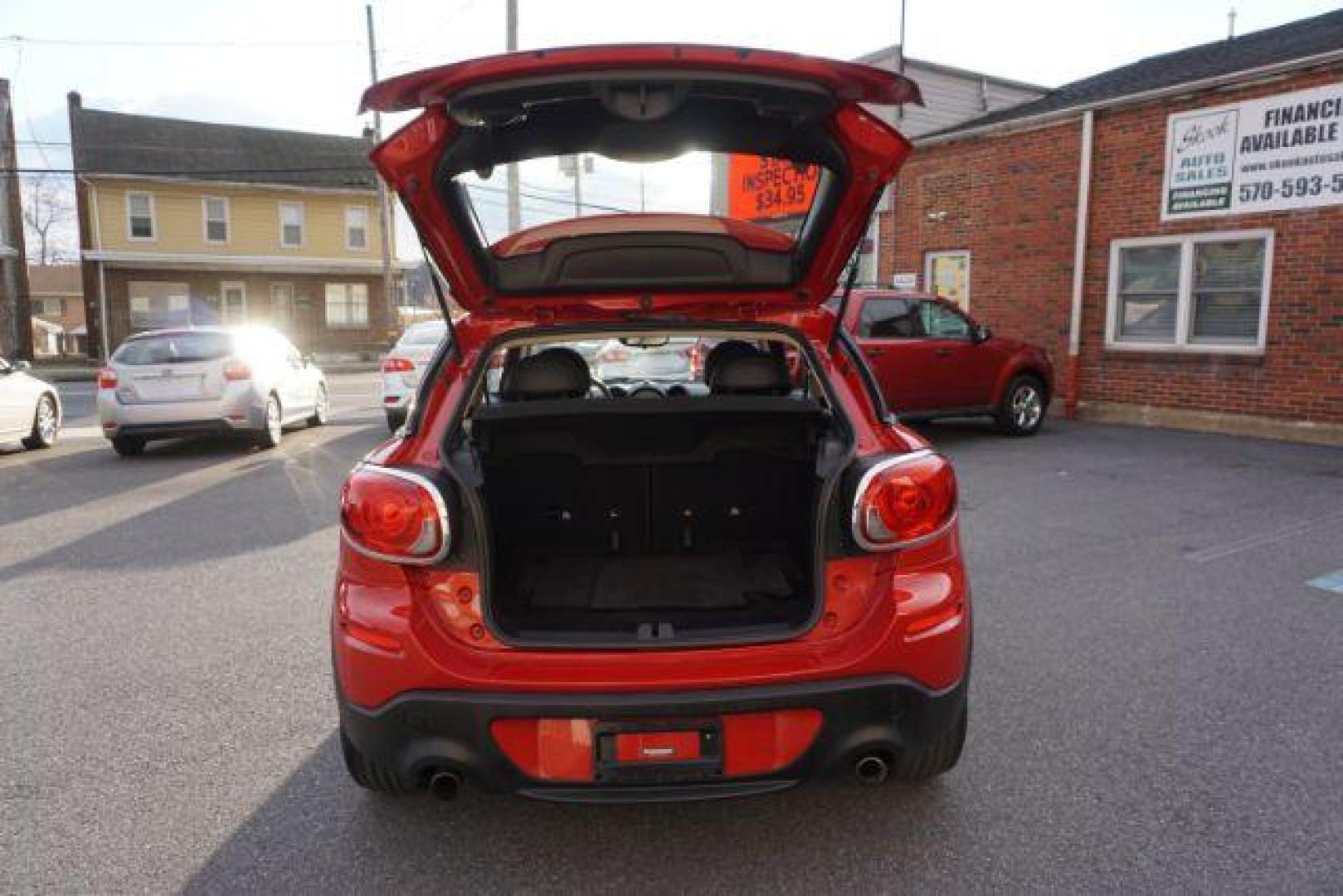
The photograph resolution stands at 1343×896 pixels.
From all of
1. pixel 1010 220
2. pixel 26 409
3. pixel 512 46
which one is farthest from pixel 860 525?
pixel 512 46

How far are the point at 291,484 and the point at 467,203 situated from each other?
609 cm

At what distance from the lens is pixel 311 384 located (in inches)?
480

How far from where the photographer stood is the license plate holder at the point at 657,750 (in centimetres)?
226

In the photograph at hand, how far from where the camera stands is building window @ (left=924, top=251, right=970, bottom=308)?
1467 cm

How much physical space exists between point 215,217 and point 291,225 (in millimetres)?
2389

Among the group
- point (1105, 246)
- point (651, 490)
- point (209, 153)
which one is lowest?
point (651, 490)

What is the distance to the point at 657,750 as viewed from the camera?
2.27 meters

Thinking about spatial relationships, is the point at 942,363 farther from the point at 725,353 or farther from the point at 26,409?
the point at 26,409

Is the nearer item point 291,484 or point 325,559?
point 325,559

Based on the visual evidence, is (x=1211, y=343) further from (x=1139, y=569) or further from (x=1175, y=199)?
(x=1139, y=569)

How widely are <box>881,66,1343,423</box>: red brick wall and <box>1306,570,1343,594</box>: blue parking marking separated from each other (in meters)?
6.34

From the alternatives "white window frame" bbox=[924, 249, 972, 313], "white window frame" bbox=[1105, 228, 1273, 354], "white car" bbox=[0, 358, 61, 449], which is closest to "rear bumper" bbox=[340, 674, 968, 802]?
"white car" bbox=[0, 358, 61, 449]

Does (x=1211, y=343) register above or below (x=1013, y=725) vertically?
above

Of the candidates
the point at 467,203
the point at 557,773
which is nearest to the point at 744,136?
the point at 467,203
